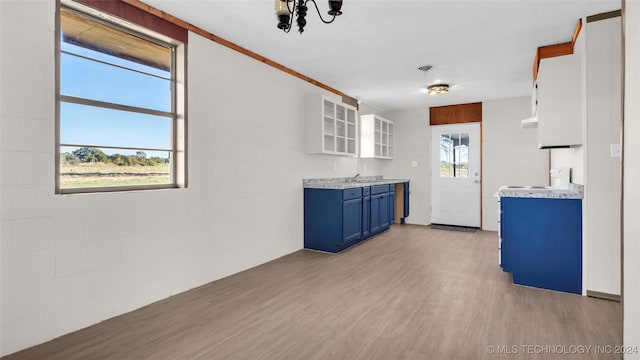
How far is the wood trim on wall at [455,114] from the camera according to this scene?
21.9ft

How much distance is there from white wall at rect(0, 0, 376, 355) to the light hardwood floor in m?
0.19

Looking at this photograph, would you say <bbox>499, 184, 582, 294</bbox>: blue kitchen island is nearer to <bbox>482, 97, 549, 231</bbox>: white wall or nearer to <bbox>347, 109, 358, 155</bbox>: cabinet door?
<bbox>347, 109, 358, 155</bbox>: cabinet door

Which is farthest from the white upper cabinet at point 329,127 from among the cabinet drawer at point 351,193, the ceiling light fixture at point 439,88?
the ceiling light fixture at point 439,88

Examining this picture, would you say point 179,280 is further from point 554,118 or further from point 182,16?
point 554,118

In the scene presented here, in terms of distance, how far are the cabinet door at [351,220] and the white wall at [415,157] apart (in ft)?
8.36

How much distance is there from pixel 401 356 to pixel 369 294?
3.48 feet

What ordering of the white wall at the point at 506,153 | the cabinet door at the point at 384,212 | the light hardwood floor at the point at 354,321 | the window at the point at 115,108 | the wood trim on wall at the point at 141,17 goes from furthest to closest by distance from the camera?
the white wall at the point at 506,153 < the cabinet door at the point at 384,212 < the wood trim on wall at the point at 141,17 < the window at the point at 115,108 < the light hardwood floor at the point at 354,321

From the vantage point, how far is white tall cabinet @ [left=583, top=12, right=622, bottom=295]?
2.87m

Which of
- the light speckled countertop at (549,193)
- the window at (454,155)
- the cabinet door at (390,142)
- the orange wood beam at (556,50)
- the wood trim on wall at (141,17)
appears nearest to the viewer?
the wood trim on wall at (141,17)

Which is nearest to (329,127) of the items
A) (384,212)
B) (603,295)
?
(384,212)

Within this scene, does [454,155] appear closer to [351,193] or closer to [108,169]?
[351,193]

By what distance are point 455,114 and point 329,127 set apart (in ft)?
→ 10.4

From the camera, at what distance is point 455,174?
273 inches
